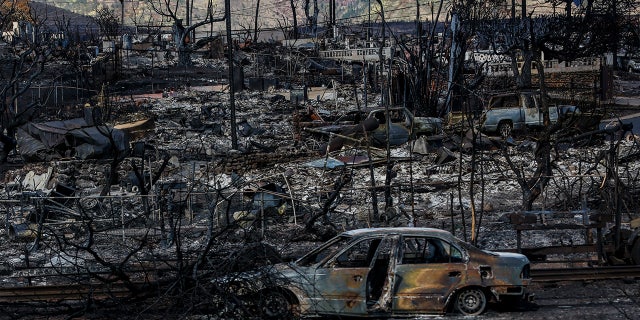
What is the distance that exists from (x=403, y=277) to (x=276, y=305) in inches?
71.5

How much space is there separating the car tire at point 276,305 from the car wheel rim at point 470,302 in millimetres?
2167

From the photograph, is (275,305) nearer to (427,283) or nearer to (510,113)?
(427,283)

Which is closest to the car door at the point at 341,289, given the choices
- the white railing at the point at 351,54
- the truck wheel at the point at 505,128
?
the truck wheel at the point at 505,128

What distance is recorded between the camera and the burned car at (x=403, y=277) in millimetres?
12484

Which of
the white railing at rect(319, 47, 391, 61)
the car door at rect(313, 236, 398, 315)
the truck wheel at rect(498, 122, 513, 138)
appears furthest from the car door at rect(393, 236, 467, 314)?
the white railing at rect(319, 47, 391, 61)

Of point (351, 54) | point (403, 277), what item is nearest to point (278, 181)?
point (403, 277)

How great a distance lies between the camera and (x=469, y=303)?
501 inches

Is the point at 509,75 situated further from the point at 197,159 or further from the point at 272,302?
the point at 272,302

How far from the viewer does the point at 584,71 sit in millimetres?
43562

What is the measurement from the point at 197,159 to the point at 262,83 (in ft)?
55.8

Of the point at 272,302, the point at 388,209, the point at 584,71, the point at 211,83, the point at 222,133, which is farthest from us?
the point at 211,83

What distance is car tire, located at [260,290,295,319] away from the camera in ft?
37.6

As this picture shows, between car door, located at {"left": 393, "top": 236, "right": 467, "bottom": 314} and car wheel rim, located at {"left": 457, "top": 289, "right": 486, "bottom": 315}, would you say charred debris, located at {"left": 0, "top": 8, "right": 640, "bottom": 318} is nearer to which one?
car door, located at {"left": 393, "top": 236, "right": 467, "bottom": 314}

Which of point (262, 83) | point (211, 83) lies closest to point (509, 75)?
point (262, 83)
